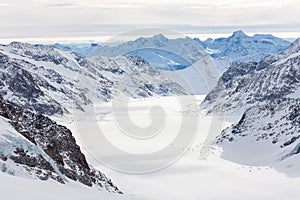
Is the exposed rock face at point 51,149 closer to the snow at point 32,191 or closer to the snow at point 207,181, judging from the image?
the snow at point 207,181

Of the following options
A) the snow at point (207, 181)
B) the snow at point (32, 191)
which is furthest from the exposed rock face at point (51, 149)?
the snow at point (32, 191)

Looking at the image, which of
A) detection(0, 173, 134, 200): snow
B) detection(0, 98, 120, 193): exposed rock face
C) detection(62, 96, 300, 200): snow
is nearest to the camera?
detection(0, 173, 134, 200): snow

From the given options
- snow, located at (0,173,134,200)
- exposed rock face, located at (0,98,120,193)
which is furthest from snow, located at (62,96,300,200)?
snow, located at (0,173,134,200)

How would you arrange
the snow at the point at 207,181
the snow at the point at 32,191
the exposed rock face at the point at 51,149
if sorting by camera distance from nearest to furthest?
the snow at the point at 32,191, the exposed rock face at the point at 51,149, the snow at the point at 207,181

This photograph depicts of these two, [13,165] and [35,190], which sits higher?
[13,165]

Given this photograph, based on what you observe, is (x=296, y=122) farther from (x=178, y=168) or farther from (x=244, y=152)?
(x=178, y=168)

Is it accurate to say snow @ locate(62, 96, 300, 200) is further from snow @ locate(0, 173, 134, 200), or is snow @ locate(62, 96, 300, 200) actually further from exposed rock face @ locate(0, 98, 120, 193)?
snow @ locate(0, 173, 134, 200)

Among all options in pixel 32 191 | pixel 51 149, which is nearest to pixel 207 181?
pixel 51 149

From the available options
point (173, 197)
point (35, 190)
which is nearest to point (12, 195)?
point (35, 190)
